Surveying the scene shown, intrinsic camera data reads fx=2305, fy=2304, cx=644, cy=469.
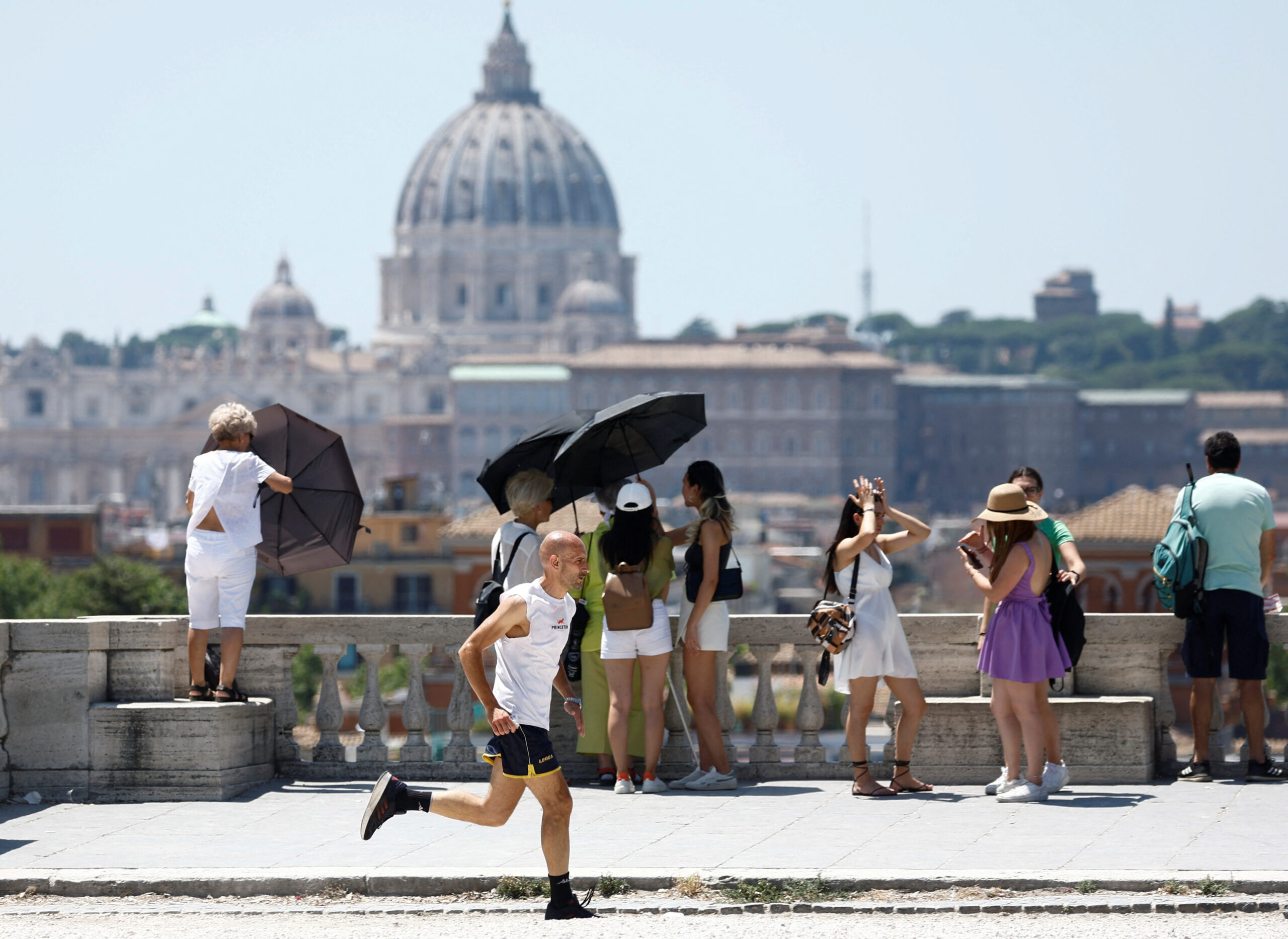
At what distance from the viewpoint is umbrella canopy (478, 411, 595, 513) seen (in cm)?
782

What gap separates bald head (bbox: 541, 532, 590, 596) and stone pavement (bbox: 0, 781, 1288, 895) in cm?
84

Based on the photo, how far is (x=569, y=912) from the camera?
5.58 metres

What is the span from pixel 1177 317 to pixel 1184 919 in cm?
16946

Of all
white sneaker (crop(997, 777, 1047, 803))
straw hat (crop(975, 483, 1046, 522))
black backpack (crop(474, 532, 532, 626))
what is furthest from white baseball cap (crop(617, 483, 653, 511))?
white sneaker (crop(997, 777, 1047, 803))

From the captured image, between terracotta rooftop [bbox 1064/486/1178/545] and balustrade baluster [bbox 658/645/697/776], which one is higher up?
terracotta rooftop [bbox 1064/486/1178/545]

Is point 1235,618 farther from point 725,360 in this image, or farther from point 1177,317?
point 1177,317

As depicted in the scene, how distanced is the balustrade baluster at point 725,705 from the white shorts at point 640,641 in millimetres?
342

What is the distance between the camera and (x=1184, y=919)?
215 inches

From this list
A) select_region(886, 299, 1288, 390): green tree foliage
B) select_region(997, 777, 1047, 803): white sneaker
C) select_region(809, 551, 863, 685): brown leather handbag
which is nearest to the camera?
select_region(997, 777, 1047, 803): white sneaker

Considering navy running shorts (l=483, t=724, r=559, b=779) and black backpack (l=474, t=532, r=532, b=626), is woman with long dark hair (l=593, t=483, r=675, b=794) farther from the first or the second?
navy running shorts (l=483, t=724, r=559, b=779)

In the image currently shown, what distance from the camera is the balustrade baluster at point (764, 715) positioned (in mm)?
7812

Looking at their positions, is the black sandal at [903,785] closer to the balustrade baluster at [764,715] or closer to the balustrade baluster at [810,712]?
the balustrade baluster at [810,712]

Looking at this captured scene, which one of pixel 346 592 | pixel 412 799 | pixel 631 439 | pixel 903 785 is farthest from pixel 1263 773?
pixel 346 592

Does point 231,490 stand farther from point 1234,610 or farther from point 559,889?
point 1234,610
